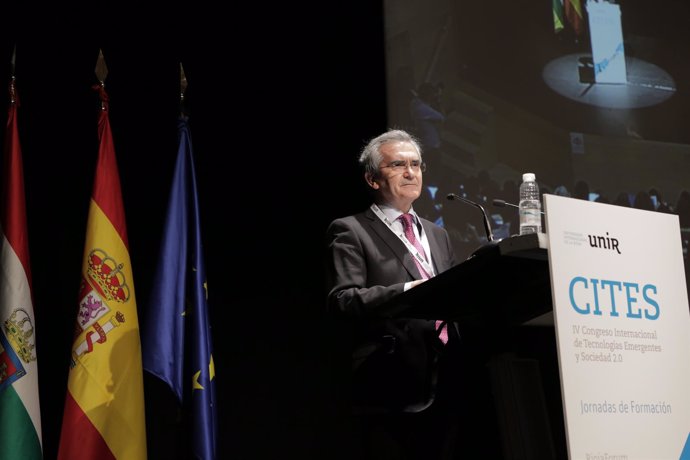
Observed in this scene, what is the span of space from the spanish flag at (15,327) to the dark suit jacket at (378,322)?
1.25 metres

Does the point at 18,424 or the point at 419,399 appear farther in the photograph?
the point at 18,424

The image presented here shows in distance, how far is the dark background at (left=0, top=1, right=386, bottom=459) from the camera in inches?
144

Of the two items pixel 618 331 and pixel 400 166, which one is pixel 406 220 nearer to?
pixel 400 166

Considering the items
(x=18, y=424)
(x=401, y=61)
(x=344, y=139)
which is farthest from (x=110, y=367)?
(x=401, y=61)

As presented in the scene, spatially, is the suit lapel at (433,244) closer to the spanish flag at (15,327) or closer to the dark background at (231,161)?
the dark background at (231,161)

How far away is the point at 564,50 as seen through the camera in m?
4.30

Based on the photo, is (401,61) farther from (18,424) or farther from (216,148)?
(18,424)

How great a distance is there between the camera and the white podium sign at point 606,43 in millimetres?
4352

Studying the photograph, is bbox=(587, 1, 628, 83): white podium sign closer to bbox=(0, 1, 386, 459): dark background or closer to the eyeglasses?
bbox=(0, 1, 386, 459): dark background

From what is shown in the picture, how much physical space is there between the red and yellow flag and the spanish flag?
134 millimetres

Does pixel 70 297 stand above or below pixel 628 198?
below

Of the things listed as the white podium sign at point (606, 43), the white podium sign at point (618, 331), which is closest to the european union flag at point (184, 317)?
the white podium sign at point (618, 331)

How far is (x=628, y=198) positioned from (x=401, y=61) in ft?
4.47

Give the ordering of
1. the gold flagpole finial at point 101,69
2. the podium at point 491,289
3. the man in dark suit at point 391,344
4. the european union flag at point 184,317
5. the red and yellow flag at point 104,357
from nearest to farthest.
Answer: the podium at point 491,289, the man in dark suit at point 391,344, the red and yellow flag at point 104,357, the european union flag at point 184,317, the gold flagpole finial at point 101,69
